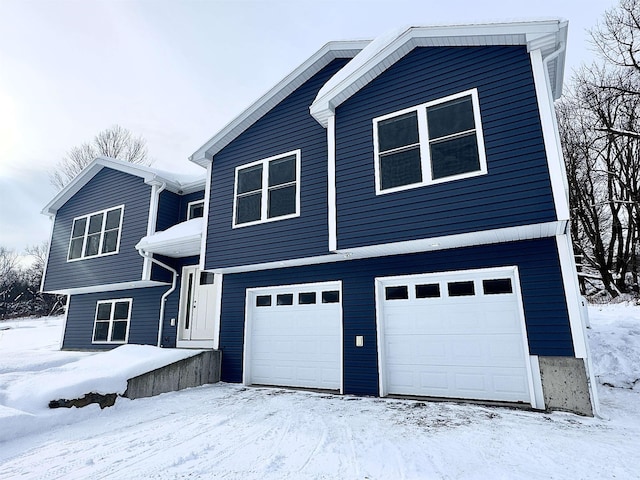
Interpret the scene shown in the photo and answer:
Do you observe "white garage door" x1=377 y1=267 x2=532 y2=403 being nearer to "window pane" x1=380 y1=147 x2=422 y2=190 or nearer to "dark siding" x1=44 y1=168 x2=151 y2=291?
"window pane" x1=380 y1=147 x2=422 y2=190

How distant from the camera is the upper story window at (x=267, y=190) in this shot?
325 inches

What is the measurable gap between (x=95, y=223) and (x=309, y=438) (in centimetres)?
1207

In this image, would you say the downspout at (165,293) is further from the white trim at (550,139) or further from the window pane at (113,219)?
the white trim at (550,139)

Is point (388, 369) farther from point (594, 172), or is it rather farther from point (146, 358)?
point (594, 172)

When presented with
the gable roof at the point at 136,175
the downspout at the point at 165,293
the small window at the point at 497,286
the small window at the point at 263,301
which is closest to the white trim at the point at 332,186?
the small window at the point at 263,301

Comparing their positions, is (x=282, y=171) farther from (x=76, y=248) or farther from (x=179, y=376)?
(x=76, y=248)

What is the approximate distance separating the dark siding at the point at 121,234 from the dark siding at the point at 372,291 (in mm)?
4010

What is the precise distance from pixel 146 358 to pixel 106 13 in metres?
8.80

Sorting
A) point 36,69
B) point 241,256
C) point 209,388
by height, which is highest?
point 36,69

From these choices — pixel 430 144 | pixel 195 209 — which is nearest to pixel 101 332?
pixel 195 209

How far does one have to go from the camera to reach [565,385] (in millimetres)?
5410

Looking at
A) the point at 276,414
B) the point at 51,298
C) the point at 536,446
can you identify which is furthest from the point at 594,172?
the point at 51,298

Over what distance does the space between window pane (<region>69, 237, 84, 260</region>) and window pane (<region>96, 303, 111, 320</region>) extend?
2049 mm

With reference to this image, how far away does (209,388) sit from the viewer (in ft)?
26.4
